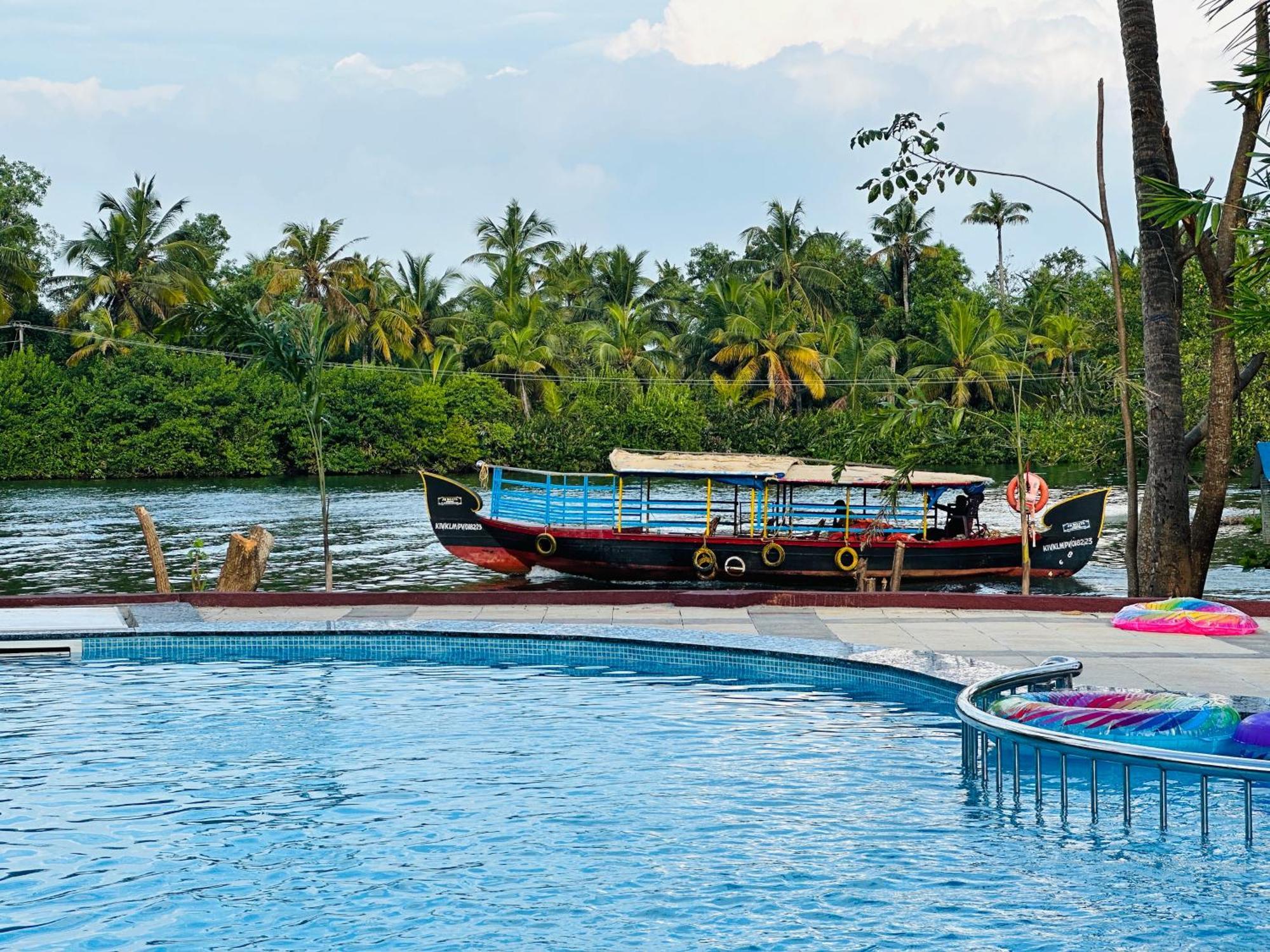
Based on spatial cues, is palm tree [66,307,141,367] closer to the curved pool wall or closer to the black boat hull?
the black boat hull

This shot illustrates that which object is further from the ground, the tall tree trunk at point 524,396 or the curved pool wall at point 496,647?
the tall tree trunk at point 524,396

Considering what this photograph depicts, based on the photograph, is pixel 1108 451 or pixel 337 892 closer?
pixel 337 892

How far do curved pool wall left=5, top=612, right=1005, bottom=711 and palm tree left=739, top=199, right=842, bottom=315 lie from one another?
4225cm

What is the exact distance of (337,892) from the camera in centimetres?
583

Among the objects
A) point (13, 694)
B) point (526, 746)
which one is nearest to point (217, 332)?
point (13, 694)

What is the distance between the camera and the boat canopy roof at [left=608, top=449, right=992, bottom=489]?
813 inches

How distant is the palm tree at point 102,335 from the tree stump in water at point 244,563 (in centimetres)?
3269

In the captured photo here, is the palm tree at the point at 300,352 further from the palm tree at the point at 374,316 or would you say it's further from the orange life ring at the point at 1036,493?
the palm tree at the point at 374,316

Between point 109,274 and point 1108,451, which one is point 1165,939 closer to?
point 1108,451

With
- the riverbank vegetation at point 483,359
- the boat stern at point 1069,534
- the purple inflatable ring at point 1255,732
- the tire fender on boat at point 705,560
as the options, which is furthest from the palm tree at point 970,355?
the purple inflatable ring at point 1255,732

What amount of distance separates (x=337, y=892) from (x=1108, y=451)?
65.3ft

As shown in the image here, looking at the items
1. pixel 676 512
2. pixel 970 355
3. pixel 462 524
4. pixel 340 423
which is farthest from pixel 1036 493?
pixel 340 423

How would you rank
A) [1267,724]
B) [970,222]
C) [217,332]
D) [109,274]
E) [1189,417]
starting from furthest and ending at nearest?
[970,222] < [109,274] < [1189,417] < [217,332] < [1267,724]

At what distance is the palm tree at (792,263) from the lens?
174 feet
